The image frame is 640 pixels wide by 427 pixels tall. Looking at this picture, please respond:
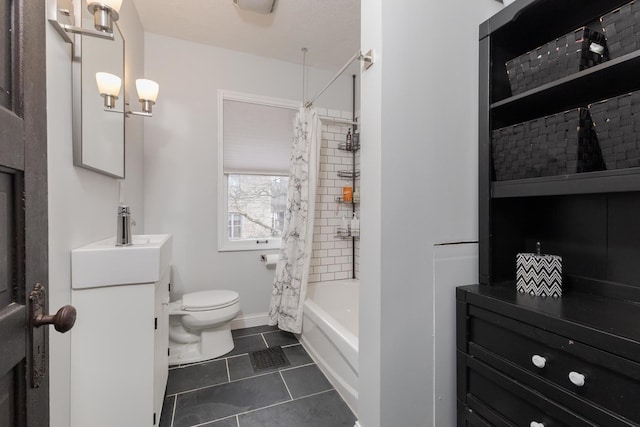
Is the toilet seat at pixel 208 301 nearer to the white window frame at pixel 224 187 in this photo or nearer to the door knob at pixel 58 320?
the white window frame at pixel 224 187

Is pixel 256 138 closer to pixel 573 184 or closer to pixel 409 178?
pixel 409 178

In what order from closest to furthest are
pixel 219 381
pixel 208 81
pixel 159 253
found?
1. pixel 159 253
2. pixel 219 381
3. pixel 208 81

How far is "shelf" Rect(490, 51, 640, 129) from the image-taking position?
957mm

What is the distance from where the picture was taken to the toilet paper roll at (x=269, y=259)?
2850mm

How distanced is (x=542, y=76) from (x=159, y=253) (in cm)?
184

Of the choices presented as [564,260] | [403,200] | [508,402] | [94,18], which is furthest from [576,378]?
[94,18]

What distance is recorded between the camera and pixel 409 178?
1242mm

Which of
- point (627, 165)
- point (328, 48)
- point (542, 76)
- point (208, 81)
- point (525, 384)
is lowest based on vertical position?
point (525, 384)

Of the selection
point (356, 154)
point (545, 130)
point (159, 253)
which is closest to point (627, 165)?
point (545, 130)

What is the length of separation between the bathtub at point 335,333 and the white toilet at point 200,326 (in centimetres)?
64

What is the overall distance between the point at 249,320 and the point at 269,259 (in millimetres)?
A: 644

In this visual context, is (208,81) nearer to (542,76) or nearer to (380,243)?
(380,243)

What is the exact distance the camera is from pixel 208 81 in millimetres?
2697

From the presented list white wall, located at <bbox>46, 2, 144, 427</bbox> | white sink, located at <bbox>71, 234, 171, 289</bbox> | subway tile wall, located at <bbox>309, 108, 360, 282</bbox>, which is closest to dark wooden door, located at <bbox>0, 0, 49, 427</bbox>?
white wall, located at <bbox>46, 2, 144, 427</bbox>
